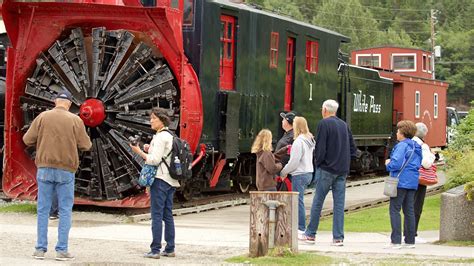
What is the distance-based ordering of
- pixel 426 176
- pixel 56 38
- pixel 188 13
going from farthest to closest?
pixel 188 13
pixel 56 38
pixel 426 176

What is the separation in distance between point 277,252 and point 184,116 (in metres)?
5.10

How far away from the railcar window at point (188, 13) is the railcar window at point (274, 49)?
320 centimetres

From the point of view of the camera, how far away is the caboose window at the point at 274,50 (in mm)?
20375

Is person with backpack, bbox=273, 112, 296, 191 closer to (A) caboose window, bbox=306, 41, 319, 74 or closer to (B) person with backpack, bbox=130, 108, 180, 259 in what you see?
(B) person with backpack, bbox=130, 108, 180, 259

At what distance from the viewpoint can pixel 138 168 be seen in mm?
16781

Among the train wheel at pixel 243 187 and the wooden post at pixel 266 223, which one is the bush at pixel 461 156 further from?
the wooden post at pixel 266 223

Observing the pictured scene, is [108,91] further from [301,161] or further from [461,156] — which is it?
[461,156]

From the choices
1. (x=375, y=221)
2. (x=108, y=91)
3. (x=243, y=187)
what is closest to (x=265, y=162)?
(x=375, y=221)

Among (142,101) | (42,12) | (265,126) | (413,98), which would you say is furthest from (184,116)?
(413,98)

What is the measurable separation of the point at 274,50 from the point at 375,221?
16.5 feet

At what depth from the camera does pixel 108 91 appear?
16719 mm

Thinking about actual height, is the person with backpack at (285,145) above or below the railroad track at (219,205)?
above

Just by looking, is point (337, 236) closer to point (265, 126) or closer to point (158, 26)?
point (158, 26)

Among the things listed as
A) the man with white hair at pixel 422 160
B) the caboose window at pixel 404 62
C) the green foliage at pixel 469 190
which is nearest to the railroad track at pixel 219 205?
the man with white hair at pixel 422 160
